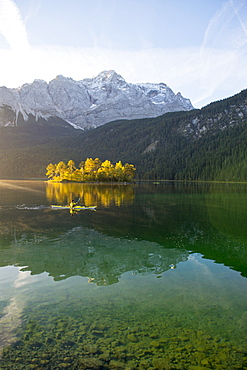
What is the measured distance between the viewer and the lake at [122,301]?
1009 cm

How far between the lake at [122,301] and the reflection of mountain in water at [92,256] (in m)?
0.08

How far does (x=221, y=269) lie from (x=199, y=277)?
2772mm

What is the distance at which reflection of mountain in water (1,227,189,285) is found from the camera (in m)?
18.9

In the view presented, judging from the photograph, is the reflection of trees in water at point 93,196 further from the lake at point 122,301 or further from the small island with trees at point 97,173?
the small island with trees at point 97,173

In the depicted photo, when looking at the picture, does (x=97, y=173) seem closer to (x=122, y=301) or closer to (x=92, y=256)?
(x=92, y=256)

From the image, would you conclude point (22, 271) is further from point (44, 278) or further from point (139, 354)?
point (139, 354)

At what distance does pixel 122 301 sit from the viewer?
1436 centimetres

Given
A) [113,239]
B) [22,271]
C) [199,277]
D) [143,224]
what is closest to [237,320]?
[199,277]

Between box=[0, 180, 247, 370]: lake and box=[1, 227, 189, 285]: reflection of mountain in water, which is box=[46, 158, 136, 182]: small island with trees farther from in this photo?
box=[1, 227, 189, 285]: reflection of mountain in water

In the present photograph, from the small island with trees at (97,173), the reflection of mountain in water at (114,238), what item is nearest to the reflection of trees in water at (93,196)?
the reflection of mountain in water at (114,238)

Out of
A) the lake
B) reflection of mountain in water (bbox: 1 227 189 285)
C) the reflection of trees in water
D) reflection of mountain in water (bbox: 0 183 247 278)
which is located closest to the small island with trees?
the reflection of trees in water

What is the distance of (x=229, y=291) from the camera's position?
16.0m

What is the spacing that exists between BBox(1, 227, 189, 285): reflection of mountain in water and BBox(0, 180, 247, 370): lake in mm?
80

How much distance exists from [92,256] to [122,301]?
8132mm
